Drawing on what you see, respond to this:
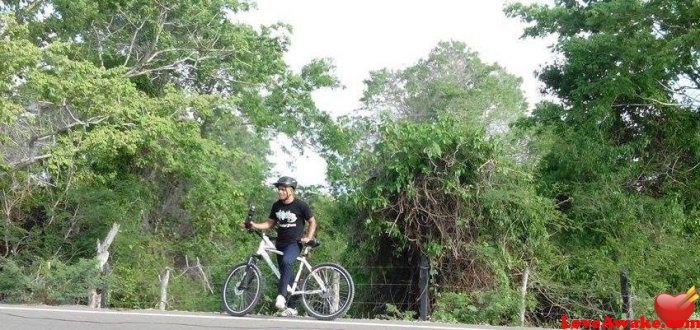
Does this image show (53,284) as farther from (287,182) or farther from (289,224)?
(287,182)

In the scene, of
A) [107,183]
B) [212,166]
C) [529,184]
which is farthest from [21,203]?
[529,184]

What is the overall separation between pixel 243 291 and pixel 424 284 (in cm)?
319

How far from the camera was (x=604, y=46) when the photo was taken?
20.2 m

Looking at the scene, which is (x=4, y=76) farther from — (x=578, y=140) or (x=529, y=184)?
(x=578, y=140)

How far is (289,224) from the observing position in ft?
30.7

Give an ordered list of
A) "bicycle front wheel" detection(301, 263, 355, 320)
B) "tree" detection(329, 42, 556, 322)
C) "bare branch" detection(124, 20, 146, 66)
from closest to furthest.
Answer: "bicycle front wheel" detection(301, 263, 355, 320) < "tree" detection(329, 42, 556, 322) < "bare branch" detection(124, 20, 146, 66)

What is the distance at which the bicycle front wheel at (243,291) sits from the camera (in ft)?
29.9

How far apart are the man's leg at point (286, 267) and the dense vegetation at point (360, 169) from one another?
2.91 meters

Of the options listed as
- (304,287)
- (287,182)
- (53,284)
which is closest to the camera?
(304,287)

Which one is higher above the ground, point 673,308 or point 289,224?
point 289,224

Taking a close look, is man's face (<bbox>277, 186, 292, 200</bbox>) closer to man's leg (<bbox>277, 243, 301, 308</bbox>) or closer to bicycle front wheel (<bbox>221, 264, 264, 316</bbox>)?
man's leg (<bbox>277, 243, 301, 308</bbox>)

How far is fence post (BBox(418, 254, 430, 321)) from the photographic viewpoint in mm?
11070

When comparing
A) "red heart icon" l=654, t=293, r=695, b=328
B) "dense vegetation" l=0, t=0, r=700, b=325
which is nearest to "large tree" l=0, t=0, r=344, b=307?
"dense vegetation" l=0, t=0, r=700, b=325

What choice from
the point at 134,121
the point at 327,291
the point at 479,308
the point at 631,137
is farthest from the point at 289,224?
the point at 631,137
